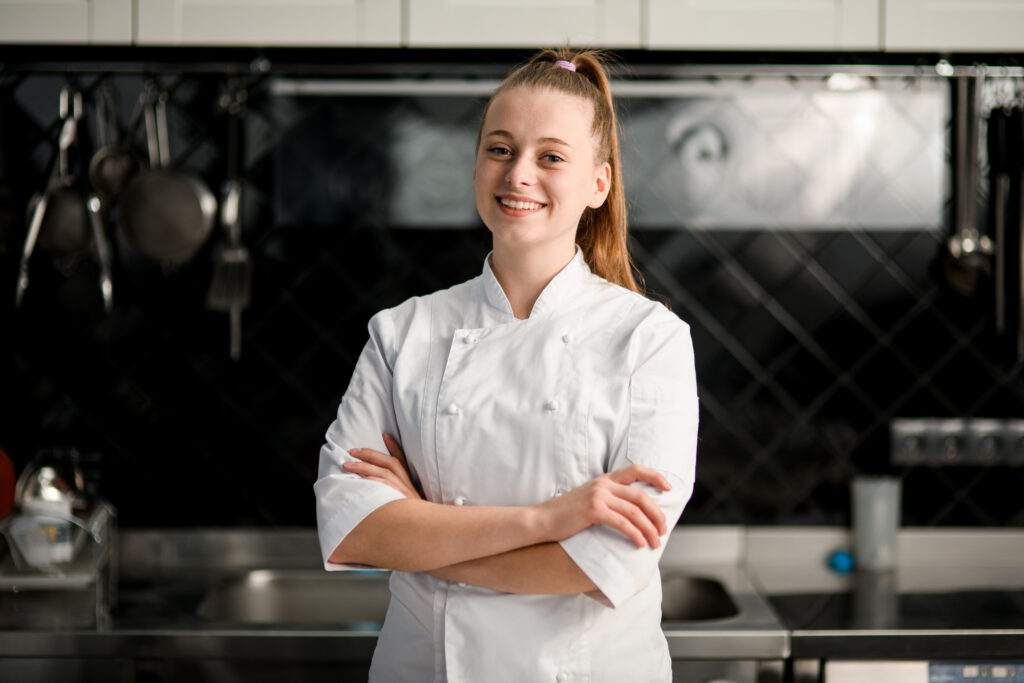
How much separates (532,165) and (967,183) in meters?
1.11

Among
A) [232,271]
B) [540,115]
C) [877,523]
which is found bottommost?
[877,523]

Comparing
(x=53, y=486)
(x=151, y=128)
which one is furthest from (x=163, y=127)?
(x=53, y=486)

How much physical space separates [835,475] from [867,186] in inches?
22.4

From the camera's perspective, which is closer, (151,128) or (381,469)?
(381,469)

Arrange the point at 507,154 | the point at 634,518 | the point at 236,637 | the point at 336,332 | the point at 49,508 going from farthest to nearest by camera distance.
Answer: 1. the point at 336,332
2. the point at 49,508
3. the point at 236,637
4. the point at 507,154
5. the point at 634,518

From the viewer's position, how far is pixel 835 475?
1.91 meters

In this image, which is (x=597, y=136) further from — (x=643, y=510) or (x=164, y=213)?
(x=164, y=213)

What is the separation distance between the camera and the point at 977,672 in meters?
1.49

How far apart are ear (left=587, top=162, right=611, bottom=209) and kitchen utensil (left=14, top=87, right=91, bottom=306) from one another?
1111mm

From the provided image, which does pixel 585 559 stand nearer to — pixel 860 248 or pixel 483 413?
pixel 483 413

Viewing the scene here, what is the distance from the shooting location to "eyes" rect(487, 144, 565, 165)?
1.07 metres

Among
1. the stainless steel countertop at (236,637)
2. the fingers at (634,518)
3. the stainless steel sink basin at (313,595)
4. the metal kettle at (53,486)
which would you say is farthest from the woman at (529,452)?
the metal kettle at (53,486)

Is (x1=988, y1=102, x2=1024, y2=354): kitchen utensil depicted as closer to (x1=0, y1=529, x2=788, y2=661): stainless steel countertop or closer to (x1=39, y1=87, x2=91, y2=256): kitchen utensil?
(x1=0, y1=529, x2=788, y2=661): stainless steel countertop

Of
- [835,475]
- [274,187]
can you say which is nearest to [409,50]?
[274,187]
